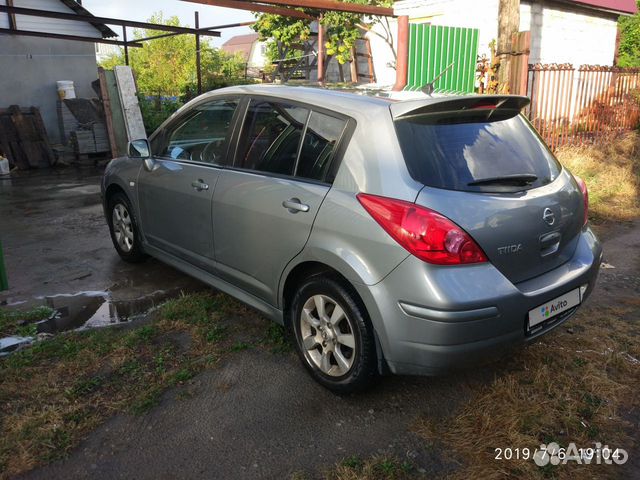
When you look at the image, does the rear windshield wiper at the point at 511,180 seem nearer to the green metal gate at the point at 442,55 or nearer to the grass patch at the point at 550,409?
the grass patch at the point at 550,409

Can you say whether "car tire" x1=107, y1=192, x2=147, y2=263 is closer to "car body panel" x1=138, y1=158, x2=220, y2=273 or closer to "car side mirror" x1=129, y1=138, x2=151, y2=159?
"car body panel" x1=138, y1=158, x2=220, y2=273

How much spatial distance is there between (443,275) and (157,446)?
1636 millimetres

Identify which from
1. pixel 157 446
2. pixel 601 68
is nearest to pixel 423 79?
pixel 601 68

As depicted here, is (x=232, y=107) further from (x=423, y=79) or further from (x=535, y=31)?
(x=535, y=31)

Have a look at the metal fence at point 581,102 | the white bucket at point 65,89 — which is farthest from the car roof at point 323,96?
the white bucket at point 65,89

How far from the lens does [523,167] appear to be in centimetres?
318

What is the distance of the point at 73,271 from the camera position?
17.5 feet

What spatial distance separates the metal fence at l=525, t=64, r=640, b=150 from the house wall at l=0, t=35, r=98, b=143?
36.6 ft

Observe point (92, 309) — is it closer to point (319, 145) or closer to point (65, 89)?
point (319, 145)

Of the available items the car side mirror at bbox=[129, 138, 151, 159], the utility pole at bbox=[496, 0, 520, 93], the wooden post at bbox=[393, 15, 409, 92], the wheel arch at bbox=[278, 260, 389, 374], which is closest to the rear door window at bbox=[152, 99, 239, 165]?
the car side mirror at bbox=[129, 138, 151, 159]

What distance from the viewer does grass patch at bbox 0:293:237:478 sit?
2.82 metres

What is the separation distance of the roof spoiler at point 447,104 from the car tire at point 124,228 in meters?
2.97

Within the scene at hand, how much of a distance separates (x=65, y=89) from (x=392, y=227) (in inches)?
530

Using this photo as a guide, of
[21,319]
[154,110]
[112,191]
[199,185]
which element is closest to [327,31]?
[154,110]
